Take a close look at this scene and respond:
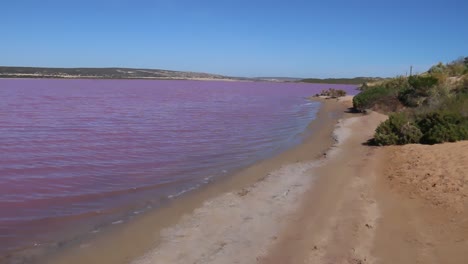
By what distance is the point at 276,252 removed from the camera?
5.30 m

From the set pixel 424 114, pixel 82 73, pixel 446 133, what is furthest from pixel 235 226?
pixel 82 73

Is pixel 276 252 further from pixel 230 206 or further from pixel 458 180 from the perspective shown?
pixel 458 180

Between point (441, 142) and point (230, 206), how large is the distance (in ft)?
24.3

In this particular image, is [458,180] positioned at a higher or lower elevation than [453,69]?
lower

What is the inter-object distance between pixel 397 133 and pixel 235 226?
851cm

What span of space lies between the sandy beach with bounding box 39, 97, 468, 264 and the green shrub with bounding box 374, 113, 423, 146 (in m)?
2.42

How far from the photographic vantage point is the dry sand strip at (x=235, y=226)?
527 centimetres

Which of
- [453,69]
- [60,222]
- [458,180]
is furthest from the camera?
[453,69]

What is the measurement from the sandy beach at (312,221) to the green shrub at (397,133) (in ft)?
7.95

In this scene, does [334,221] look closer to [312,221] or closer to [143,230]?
[312,221]

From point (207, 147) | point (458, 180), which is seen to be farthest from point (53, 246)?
point (207, 147)

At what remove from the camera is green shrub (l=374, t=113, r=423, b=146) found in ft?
41.7

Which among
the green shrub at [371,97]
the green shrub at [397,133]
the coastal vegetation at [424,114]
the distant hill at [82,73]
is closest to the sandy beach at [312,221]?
the coastal vegetation at [424,114]

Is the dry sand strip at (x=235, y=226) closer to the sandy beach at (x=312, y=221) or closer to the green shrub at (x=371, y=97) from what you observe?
the sandy beach at (x=312, y=221)
